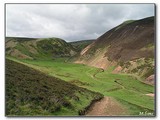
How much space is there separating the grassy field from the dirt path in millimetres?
349

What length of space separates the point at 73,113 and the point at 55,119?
801 millimetres

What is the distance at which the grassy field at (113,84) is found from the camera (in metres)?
12.8

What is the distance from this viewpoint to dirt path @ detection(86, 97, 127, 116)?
12.3 meters

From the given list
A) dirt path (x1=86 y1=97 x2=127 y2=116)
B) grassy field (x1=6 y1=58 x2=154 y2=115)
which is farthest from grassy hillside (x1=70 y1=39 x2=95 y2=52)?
dirt path (x1=86 y1=97 x2=127 y2=116)

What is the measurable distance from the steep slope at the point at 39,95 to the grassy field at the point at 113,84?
543 mm

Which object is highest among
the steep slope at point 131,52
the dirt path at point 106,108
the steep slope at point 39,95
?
the steep slope at point 131,52

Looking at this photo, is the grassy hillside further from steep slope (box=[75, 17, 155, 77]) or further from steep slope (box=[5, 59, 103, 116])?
steep slope (box=[5, 59, 103, 116])

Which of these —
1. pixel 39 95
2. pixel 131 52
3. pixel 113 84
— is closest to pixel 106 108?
pixel 113 84

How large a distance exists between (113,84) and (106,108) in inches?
106

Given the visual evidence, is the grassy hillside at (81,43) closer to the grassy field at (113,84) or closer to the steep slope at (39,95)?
the grassy field at (113,84)

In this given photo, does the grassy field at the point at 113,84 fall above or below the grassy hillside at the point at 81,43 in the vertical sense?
below

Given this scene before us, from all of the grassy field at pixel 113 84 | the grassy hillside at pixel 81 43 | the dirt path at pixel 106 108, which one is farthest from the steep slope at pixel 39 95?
the grassy hillside at pixel 81 43
